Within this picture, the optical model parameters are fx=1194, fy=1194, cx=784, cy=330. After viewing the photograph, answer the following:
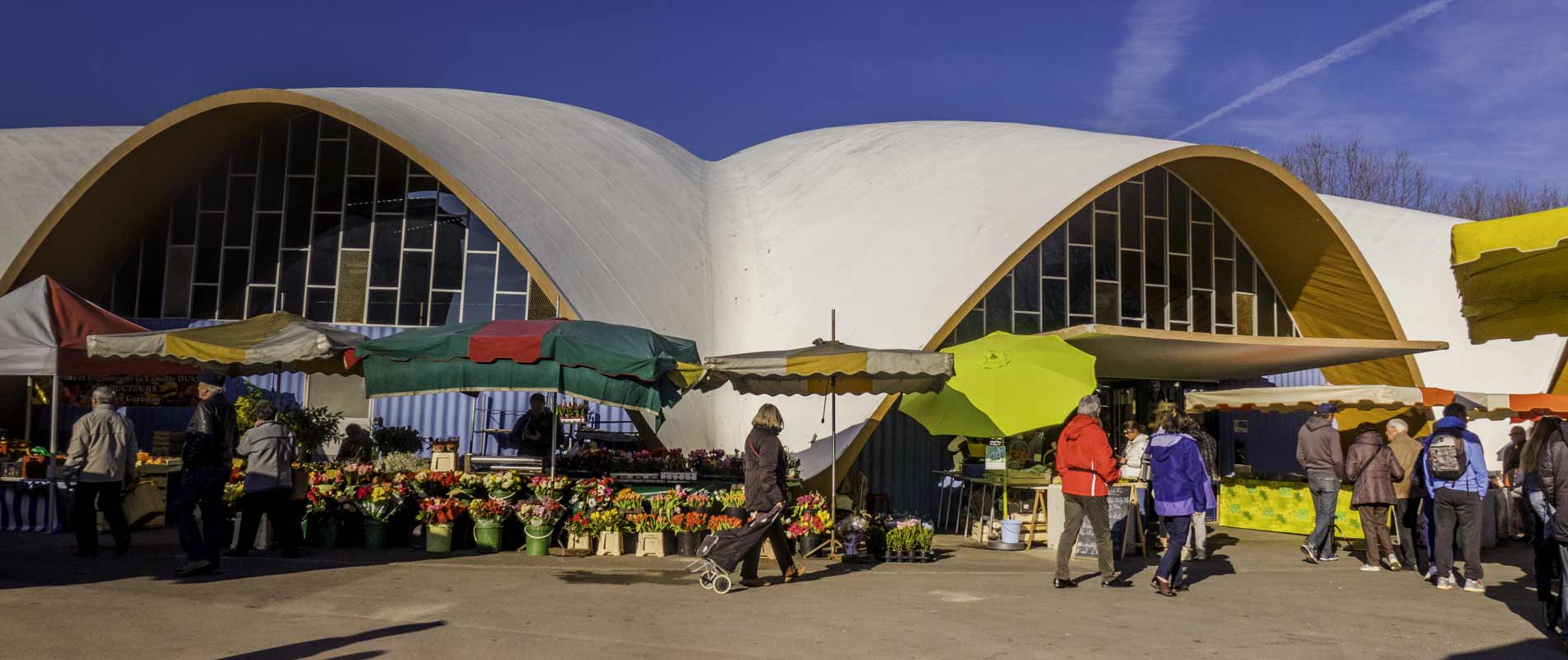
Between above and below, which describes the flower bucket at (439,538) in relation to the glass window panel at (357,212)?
below

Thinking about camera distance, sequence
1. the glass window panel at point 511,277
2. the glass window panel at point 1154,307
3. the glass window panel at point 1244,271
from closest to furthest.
→ the glass window panel at point 511,277, the glass window panel at point 1154,307, the glass window panel at point 1244,271

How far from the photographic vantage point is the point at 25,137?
69.9 ft

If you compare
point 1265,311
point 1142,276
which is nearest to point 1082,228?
point 1142,276

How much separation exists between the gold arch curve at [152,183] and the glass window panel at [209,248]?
0.67m

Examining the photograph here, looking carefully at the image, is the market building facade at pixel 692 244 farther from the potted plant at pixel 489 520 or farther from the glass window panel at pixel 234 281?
the potted plant at pixel 489 520

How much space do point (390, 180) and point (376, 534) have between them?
27.7 feet

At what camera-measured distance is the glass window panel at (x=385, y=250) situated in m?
18.2

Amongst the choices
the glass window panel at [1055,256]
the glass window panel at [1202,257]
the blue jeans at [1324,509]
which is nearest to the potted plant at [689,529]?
the blue jeans at [1324,509]

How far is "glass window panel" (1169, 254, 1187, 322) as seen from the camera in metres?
19.9

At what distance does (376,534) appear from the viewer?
11695 millimetres

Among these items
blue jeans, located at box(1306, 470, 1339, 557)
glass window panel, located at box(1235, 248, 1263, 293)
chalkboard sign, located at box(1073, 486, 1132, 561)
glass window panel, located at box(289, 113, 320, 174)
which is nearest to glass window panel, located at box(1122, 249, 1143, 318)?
glass window panel, located at box(1235, 248, 1263, 293)

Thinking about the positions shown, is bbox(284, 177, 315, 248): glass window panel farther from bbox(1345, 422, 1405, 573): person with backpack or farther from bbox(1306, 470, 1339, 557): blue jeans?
bbox(1345, 422, 1405, 573): person with backpack

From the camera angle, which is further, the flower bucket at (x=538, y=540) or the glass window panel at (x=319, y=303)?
the glass window panel at (x=319, y=303)

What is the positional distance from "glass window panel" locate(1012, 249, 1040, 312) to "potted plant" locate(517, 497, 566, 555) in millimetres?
9059
